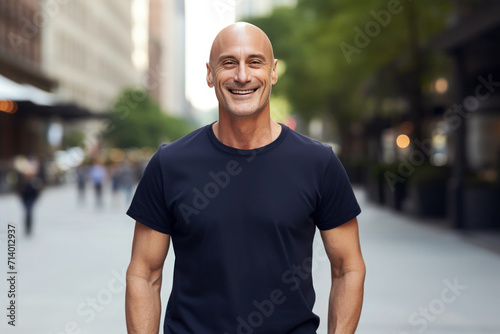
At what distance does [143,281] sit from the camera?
2641mm

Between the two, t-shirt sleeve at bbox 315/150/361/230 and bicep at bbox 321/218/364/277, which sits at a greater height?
t-shirt sleeve at bbox 315/150/361/230

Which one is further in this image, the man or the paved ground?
the paved ground

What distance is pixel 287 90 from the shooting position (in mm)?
44969

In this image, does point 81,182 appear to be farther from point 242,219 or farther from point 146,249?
point 242,219

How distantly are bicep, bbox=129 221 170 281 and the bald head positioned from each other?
62cm

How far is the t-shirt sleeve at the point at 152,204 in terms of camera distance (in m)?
2.60

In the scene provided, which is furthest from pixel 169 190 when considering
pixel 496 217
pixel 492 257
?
pixel 496 217

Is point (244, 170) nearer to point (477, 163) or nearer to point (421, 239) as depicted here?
point (421, 239)

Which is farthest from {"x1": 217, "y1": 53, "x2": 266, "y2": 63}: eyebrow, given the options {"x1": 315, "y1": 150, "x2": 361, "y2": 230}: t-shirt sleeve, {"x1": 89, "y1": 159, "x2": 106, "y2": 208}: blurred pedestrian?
{"x1": 89, "y1": 159, "x2": 106, "y2": 208}: blurred pedestrian

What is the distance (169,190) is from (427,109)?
86.4 ft

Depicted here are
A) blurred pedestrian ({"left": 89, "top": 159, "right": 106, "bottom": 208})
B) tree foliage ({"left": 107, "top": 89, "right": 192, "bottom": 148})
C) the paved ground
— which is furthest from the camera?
tree foliage ({"left": 107, "top": 89, "right": 192, "bottom": 148})

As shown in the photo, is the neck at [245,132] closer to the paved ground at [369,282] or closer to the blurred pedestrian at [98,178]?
the paved ground at [369,282]

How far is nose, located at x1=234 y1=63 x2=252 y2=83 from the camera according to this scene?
8.23 feet

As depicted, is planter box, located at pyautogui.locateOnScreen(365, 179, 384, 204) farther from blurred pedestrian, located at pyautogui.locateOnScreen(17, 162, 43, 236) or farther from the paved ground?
blurred pedestrian, located at pyautogui.locateOnScreen(17, 162, 43, 236)
